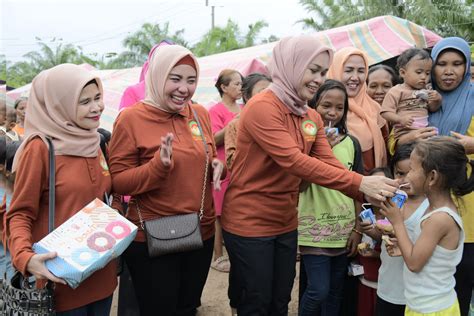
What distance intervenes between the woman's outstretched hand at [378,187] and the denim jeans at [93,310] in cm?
136

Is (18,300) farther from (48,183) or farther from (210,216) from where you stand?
(210,216)

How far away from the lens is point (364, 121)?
330 centimetres

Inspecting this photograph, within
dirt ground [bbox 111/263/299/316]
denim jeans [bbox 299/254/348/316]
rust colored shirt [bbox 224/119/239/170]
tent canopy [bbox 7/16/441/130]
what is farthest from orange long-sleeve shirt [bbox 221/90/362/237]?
tent canopy [bbox 7/16/441/130]

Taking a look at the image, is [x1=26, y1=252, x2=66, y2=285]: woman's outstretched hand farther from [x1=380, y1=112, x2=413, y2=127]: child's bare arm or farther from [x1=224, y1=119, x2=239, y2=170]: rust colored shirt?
[x1=380, y1=112, x2=413, y2=127]: child's bare arm

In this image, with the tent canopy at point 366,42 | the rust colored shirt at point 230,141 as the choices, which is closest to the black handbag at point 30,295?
the rust colored shirt at point 230,141

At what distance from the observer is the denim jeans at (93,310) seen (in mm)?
2031

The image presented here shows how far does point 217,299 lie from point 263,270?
1798 mm

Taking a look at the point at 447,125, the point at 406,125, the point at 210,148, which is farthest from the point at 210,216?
the point at 447,125

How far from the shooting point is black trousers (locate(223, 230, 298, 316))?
2482 mm

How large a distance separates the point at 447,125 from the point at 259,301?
5.30 ft

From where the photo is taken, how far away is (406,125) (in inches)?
117

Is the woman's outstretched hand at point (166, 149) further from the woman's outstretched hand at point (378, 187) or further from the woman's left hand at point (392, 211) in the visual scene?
the woman's left hand at point (392, 211)

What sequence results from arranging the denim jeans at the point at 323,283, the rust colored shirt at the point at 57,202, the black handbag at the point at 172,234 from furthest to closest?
the denim jeans at the point at 323,283
the black handbag at the point at 172,234
the rust colored shirt at the point at 57,202

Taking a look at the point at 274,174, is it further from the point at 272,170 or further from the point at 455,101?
the point at 455,101
